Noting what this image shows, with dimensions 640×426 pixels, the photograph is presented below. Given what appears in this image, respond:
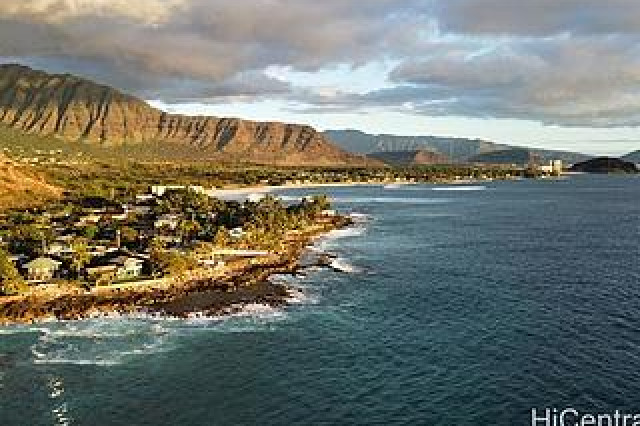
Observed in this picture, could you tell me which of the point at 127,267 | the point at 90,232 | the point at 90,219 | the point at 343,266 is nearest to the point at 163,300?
the point at 127,267

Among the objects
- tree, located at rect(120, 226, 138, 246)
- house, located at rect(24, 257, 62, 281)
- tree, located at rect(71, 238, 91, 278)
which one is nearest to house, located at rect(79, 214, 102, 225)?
tree, located at rect(120, 226, 138, 246)

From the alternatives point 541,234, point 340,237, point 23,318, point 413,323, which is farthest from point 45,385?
point 541,234

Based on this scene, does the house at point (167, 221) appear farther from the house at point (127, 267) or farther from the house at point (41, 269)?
the house at point (41, 269)

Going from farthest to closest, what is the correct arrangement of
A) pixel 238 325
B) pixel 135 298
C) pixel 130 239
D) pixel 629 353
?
pixel 130 239, pixel 135 298, pixel 238 325, pixel 629 353

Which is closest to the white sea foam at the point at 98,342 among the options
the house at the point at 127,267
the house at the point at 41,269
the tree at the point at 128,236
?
the house at the point at 127,267

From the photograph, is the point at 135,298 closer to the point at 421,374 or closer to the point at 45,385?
the point at 45,385
